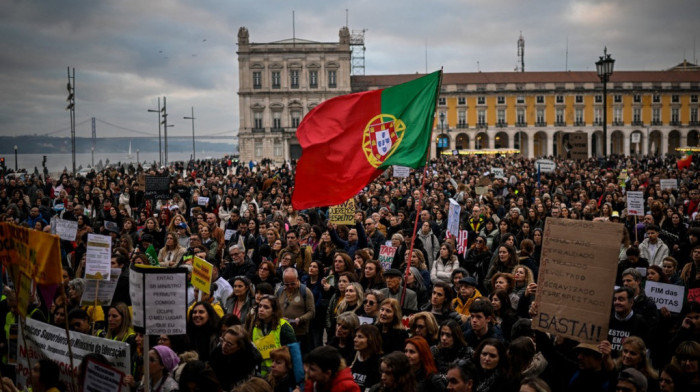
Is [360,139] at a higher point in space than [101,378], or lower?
higher

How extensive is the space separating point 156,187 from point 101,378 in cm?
1161

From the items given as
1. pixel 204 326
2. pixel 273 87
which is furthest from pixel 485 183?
pixel 273 87

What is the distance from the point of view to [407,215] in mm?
13125

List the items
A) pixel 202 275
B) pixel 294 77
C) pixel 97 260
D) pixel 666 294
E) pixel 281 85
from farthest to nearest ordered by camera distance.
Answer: pixel 294 77 → pixel 281 85 → pixel 97 260 → pixel 202 275 → pixel 666 294

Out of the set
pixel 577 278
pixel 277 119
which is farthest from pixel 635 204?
pixel 277 119

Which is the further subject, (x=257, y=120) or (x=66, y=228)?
(x=257, y=120)

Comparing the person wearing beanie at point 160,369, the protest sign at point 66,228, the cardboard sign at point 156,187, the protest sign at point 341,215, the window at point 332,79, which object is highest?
the window at point 332,79

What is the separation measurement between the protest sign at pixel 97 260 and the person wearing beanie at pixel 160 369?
2.16 metres

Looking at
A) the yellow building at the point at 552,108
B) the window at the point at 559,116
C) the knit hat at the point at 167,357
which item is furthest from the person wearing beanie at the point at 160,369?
the window at the point at 559,116

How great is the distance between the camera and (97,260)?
6477mm

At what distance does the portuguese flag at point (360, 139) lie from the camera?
660 centimetres

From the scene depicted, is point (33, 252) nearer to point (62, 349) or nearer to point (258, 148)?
point (62, 349)

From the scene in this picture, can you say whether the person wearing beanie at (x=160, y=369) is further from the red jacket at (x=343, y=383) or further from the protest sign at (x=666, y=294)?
the protest sign at (x=666, y=294)

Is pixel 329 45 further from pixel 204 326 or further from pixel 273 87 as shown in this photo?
pixel 204 326
